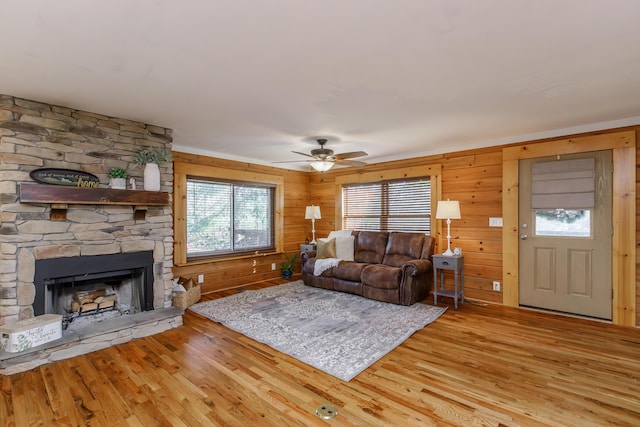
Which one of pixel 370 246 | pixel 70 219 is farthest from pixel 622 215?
pixel 70 219

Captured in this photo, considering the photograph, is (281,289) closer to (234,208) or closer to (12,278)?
(234,208)

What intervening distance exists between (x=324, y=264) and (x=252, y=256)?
143cm

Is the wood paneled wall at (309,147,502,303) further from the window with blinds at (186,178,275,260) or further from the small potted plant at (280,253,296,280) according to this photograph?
the window with blinds at (186,178,275,260)

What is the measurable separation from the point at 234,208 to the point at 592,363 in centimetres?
511

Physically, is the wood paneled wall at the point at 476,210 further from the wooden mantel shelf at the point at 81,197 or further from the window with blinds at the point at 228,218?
the wooden mantel shelf at the point at 81,197

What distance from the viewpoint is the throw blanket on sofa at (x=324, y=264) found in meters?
5.19

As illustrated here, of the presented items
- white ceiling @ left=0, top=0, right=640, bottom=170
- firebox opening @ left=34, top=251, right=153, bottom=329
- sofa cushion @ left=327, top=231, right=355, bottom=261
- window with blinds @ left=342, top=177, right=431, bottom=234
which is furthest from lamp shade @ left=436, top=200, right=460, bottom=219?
firebox opening @ left=34, top=251, right=153, bottom=329

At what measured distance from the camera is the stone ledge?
2.55 m

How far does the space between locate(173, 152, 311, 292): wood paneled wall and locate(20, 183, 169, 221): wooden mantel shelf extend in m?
1.23

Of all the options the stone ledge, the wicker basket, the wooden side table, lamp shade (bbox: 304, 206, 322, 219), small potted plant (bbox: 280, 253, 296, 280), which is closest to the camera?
the stone ledge

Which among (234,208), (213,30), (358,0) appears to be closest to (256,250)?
(234,208)

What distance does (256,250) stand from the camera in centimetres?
593

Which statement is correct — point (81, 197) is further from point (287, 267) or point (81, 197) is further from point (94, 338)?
point (287, 267)

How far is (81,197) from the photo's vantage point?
301cm
